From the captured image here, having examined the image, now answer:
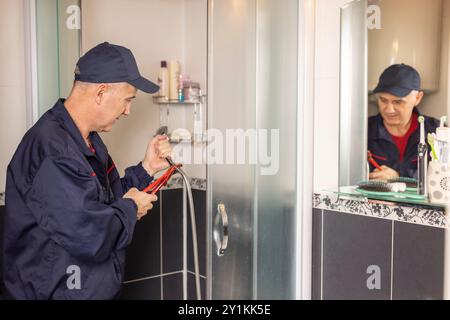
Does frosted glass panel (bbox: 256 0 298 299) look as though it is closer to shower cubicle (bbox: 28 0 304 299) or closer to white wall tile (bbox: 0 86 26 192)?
shower cubicle (bbox: 28 0 304 299)

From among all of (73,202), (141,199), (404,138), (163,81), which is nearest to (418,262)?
(404,138)

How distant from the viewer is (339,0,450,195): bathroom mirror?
166 centimetres

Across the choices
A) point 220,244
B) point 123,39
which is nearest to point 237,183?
point 220,244

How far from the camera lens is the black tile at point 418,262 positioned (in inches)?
66.9

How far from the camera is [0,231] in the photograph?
81.2 inches

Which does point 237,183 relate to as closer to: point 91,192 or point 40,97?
point 91,192

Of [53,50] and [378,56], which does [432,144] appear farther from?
[53,50]

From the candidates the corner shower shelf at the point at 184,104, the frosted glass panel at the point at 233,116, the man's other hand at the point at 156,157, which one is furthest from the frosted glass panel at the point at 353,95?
the corner shower shelf at the point at 184,104

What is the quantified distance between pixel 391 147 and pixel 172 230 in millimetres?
1375

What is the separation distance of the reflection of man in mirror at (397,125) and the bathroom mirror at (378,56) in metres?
0.02

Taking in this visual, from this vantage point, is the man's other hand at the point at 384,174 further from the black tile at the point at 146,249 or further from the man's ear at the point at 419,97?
the black tile at the point at 146,249

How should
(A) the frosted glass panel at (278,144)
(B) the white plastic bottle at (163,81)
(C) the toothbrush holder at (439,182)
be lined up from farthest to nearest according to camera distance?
(B) the white plastic bottle at (163,81), (A) the frosted glass panel at (278,144), (C) the toothbrush holder at (439,182)

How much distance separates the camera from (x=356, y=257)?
1.95 m

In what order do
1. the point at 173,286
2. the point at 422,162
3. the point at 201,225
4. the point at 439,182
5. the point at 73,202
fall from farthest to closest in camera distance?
the point at 173,286 → the point at 201,225 → the point at 422,162 → the point at 439,182 → the point at 73,202
